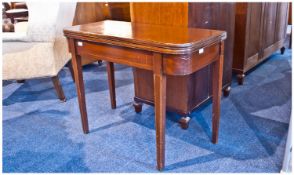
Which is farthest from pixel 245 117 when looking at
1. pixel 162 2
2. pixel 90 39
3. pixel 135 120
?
pixel 90 39

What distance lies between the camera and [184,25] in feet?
5.61

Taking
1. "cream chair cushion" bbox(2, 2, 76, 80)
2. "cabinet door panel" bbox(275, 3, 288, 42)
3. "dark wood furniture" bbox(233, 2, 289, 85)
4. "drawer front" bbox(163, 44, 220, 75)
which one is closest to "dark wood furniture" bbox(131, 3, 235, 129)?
"dark wood furniture" bbox(233, 2, 289, 85)

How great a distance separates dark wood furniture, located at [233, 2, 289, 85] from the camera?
243cm

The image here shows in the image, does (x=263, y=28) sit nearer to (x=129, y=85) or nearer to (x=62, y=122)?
(x=129, y=85)

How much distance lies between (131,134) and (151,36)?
0.76 metres

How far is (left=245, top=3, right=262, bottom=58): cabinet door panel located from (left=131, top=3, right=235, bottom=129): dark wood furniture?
386 millimetres

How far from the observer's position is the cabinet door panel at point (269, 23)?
8.88 ft

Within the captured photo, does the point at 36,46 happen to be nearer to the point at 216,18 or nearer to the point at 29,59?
the point at 29,59

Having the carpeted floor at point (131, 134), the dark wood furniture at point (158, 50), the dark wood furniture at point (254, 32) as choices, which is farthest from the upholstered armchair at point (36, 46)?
the dark wood furniture at point (254, 32)

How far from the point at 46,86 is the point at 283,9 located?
241 centimetres

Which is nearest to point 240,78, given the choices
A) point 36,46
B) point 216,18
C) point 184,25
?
point 216,18

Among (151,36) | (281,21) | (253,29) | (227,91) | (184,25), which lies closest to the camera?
(151,36)

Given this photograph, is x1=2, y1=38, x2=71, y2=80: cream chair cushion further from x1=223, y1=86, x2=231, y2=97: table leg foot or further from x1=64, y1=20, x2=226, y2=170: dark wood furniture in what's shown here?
x1=223, y1=86, x2=231, y2=97: table leg foot

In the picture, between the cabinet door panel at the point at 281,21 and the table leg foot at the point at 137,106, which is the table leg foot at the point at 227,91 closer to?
the table leg foot at the point at 137,106
